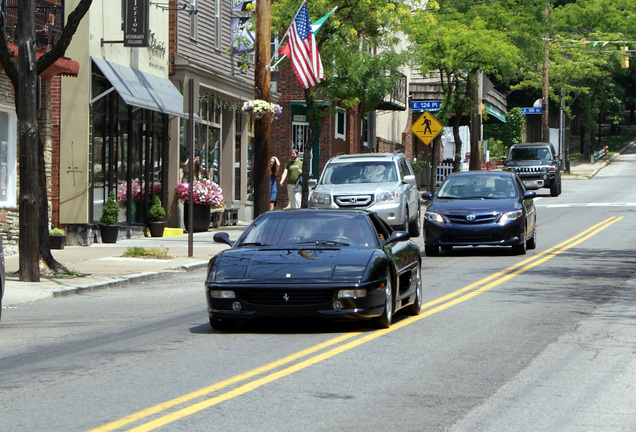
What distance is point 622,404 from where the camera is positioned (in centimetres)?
797

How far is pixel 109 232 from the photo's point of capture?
25438 mm

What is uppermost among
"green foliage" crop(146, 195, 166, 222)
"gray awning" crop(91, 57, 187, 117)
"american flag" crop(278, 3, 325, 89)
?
"american flag" crop(278, 3, 325, 89)

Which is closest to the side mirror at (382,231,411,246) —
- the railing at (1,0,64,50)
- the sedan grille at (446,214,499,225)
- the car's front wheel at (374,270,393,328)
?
the car's front wheel at (374,270,393,328)

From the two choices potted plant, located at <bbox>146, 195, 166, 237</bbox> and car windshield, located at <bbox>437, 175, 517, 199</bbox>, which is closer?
car windshield, located at <bbox>437, 175, 517, 199</bbox>

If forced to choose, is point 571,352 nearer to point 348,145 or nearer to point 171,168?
point 171,168

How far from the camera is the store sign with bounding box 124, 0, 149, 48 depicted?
25.8 m

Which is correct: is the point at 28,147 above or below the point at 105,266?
above

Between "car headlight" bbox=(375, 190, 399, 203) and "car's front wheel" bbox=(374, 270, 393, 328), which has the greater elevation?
"car headlight" bbox=(375, 190, 399, 203)

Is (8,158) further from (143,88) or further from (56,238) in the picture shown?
(143,88)

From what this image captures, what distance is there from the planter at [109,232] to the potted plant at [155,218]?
8.28 ft

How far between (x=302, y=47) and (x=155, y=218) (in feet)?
19.0

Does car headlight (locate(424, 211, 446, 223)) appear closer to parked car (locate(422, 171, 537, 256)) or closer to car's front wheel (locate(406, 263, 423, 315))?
parked car (locate(422, 171, 537, 256))

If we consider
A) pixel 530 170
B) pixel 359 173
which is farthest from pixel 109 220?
pixel 530 170

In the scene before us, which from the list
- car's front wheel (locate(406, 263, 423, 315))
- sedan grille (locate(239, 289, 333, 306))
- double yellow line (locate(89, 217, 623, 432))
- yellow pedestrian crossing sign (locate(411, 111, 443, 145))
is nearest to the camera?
double yellow line (locate(89, 217, 623, 432))
